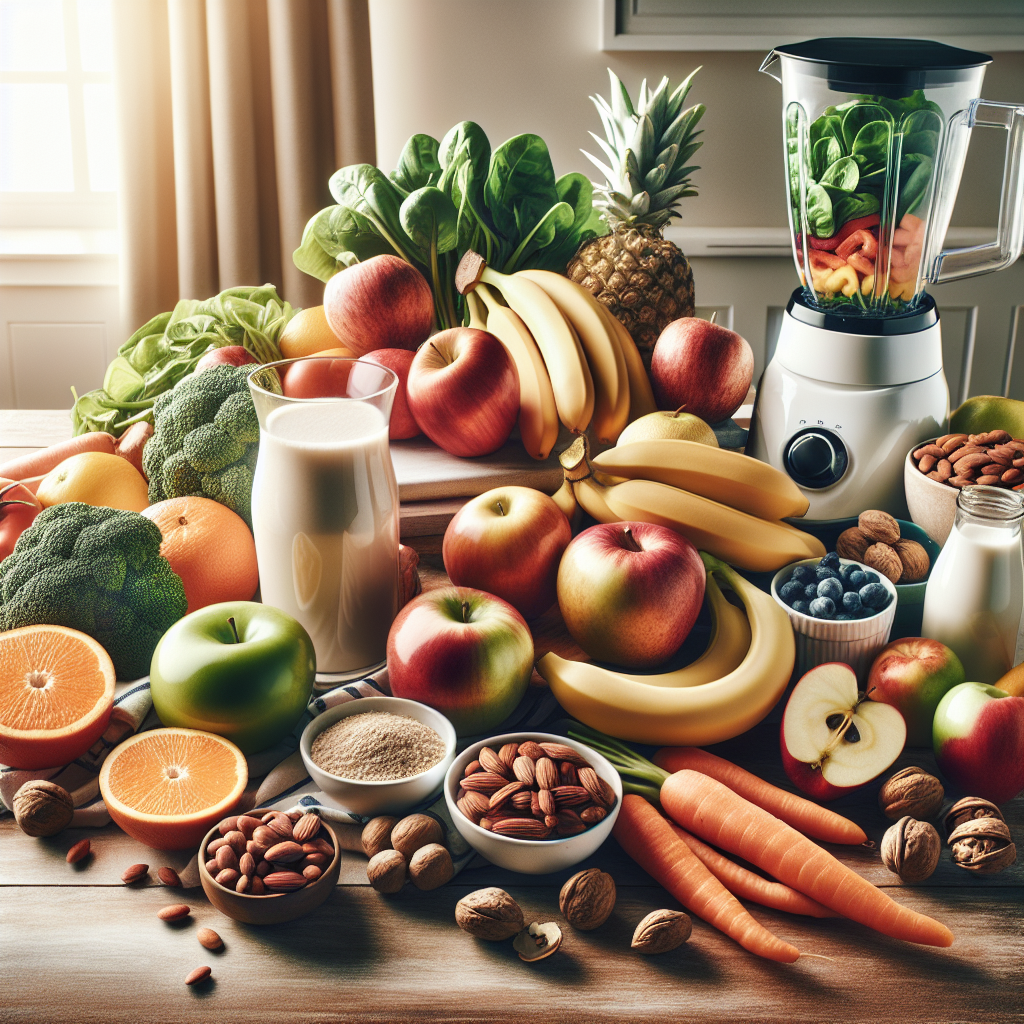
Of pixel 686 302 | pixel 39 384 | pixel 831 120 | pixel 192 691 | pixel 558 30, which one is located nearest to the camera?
pixel 192 691

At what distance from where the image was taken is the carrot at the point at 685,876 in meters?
0.60

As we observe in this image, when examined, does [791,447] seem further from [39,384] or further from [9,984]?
[39,384]

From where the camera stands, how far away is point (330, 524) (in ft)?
2.77

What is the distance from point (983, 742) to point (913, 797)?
Result: 0.07 meters

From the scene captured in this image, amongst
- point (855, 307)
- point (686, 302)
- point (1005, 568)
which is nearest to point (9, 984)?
point (1005, 568)

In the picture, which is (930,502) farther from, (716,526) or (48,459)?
(48,459)

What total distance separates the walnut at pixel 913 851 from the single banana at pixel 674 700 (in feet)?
0.50

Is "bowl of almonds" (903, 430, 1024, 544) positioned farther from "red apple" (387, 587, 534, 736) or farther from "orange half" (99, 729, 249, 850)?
"orange half" (99, 729, 249, 850)

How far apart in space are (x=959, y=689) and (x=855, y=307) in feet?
1.70

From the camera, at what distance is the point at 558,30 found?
2527 mm

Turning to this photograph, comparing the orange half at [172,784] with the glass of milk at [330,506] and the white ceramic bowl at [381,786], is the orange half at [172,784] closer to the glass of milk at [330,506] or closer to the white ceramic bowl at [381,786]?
the white ceramic bowl at [381,786]

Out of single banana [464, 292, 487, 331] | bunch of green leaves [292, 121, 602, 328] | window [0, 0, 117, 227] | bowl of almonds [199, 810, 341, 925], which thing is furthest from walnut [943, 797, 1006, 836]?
window [0, 0, 117, 227]

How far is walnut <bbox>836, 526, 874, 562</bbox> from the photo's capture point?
0.91 meters

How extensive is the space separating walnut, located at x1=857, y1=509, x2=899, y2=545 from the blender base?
0.42ft
